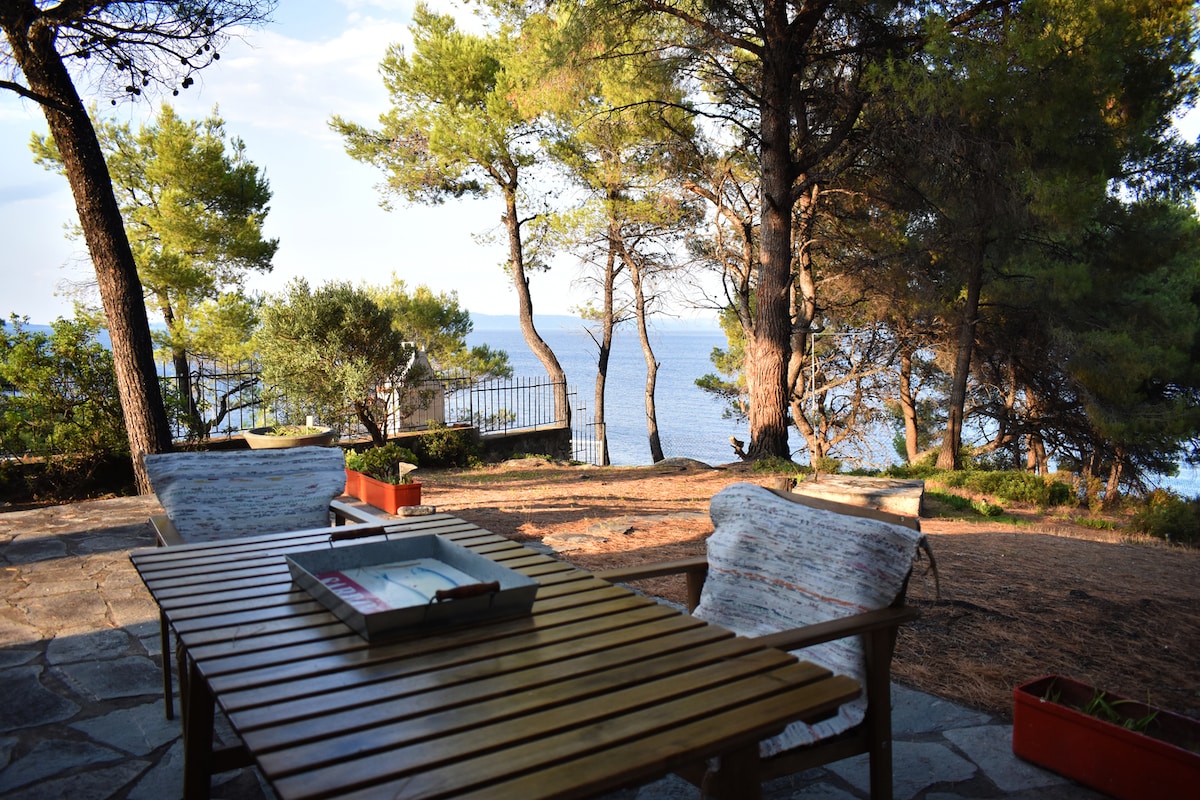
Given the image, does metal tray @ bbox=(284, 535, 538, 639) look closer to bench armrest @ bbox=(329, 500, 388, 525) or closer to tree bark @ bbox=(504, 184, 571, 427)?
bench armrest @ bbox=(329, 500, 388, 525)

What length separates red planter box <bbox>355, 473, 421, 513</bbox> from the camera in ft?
18.5

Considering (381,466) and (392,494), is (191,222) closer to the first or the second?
(381,466)

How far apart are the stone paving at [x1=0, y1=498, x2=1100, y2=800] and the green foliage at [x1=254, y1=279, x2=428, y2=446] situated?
557 centimetres

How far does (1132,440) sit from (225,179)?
46.9ft

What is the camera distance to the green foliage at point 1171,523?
8.08 metres

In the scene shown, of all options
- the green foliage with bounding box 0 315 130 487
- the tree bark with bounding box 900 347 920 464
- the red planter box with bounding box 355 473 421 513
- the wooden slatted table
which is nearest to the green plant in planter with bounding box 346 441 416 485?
the red planter box with bounding box 355 473 421 513

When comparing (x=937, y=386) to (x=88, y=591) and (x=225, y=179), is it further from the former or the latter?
(x=88, y=591)

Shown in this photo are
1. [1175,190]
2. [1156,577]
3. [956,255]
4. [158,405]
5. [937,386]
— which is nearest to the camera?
[1156,577]

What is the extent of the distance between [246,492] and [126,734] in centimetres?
94

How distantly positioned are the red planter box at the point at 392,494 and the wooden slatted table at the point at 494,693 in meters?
3.83

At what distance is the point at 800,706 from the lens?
125 cm

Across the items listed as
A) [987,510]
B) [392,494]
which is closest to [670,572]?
[392,494]

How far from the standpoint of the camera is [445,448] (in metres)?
11.1

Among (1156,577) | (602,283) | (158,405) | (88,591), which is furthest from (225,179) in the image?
(1156,577)
